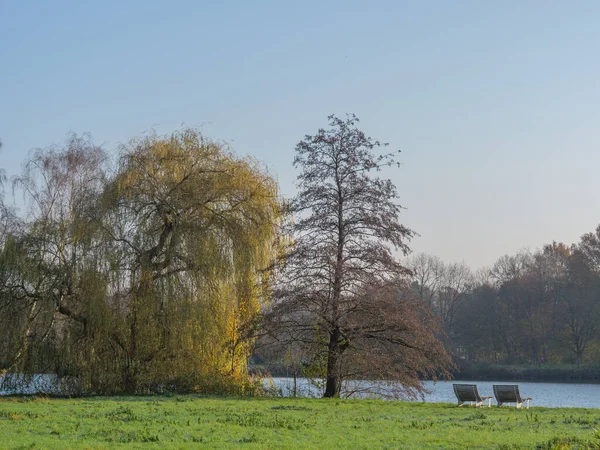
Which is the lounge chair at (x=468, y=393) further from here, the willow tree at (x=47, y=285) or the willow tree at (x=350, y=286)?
the willow tree at (x=47, y=285)

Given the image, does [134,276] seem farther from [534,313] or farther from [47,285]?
[534,313]

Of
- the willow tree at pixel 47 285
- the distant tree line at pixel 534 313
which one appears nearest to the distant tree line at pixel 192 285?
the willow tree at pixel 47 285

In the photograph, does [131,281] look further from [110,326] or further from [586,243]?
[586,243]

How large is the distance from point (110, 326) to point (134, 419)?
32.8ft

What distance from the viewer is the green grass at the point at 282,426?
36.1 ft

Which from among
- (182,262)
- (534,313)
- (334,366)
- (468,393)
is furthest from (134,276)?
(534,313)

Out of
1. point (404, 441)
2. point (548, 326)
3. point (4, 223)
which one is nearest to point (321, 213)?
point (4, 223)

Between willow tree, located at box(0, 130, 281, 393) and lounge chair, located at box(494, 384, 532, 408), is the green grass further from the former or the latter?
willow tree, located at box(0, 130, 281, 393)

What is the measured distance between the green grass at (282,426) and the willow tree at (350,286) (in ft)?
14.5

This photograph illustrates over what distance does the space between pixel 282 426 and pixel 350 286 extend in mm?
10876

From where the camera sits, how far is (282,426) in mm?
13375

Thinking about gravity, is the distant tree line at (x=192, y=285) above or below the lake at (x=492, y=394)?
above

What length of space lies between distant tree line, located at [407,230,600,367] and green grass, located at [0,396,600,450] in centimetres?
4925

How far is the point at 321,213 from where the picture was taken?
960 inches
